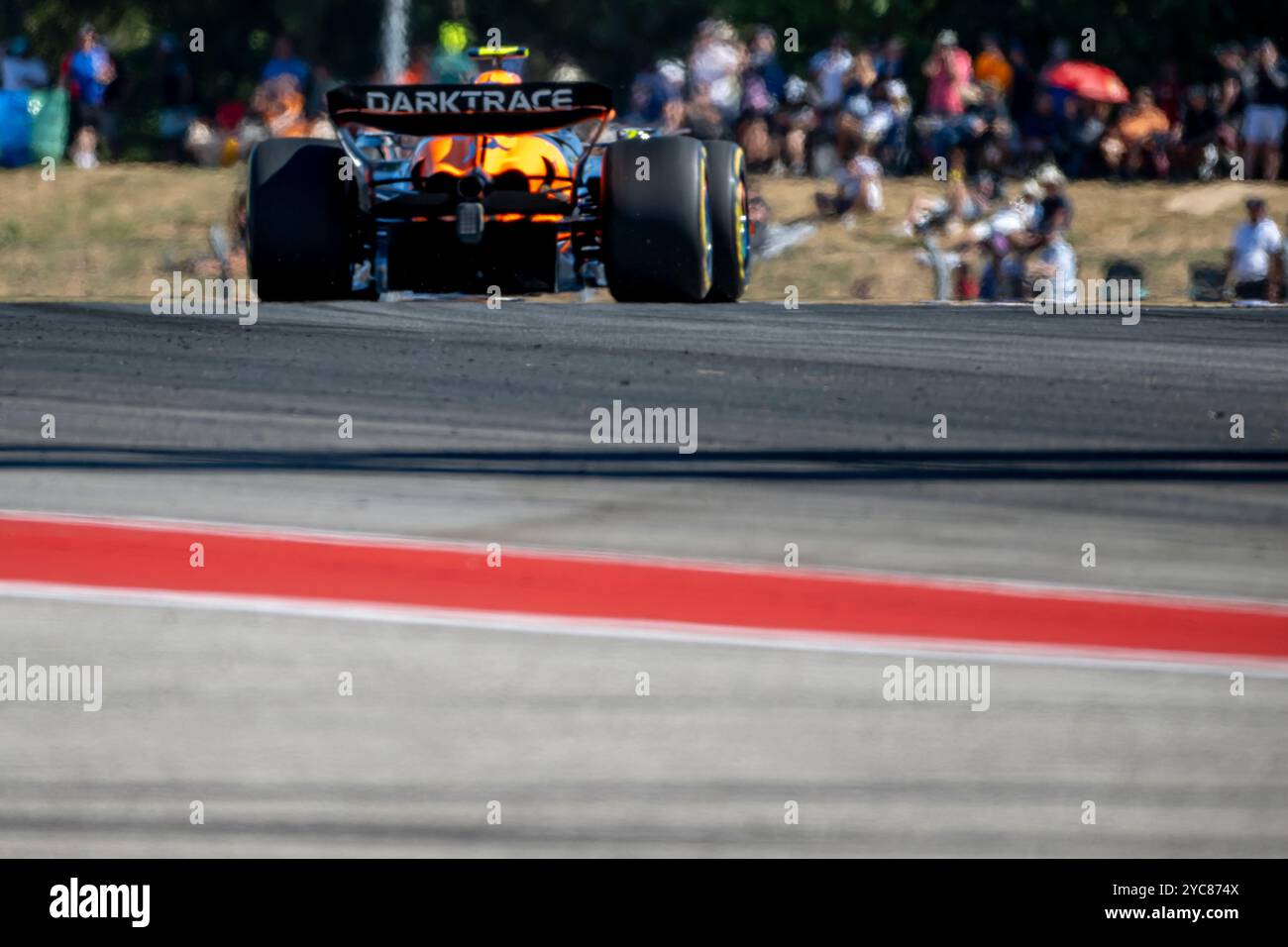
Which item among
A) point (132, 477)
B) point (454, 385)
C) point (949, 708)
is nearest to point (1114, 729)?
point (949, 708)

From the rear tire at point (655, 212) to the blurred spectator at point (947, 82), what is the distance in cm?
1099

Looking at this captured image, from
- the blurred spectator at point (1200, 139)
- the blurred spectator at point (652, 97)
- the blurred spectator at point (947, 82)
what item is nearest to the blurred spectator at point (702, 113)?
the blurred spectator at point (652, 97)

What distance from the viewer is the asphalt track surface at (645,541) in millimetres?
4539

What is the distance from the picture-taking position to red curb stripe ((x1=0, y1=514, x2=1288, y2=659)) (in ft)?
18.7

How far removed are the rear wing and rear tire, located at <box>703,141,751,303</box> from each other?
2.21ft

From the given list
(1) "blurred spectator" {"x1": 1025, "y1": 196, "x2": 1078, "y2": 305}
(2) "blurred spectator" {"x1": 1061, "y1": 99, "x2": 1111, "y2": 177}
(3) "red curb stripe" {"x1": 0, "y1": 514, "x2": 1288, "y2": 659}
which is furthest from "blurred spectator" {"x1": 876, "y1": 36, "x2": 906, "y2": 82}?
(3) "red curb stripe" {"x1": 0, "y1": 514, "x2": 1288, "y2": 659}

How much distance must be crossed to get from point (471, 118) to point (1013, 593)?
514 cm

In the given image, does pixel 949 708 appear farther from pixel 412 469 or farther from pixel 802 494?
pixel 412 469

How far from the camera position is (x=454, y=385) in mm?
8539

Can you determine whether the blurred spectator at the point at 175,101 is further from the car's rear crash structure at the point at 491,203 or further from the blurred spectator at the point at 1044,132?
the car's rear crash structure at the point at 491,203

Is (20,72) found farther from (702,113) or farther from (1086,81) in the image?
(1086,81)

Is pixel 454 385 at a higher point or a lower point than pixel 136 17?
lower
